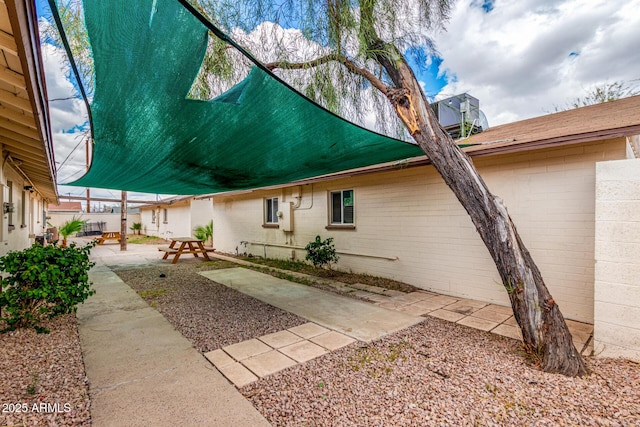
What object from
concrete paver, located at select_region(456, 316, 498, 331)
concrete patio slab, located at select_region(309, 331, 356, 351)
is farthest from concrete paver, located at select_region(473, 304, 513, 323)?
concrete patio slab, located at select_region(309, 331, 356, 351)

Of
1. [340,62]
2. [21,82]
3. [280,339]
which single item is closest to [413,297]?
[280,339]

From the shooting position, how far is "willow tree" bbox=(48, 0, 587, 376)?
2.92 meters

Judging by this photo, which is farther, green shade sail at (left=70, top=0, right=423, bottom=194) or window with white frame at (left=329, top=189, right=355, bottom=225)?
window with white frame at (left=329, top=189, right=355, bottom=225)

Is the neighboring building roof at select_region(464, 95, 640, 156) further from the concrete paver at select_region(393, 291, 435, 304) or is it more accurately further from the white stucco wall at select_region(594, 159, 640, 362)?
the concrete paver at select_region(393, 291, 435, 304)

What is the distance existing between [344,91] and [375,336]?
10.9ft

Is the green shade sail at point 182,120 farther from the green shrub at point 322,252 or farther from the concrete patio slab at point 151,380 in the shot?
the concrete patio slab at point 151,380

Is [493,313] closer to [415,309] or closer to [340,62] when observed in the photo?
[415,309]

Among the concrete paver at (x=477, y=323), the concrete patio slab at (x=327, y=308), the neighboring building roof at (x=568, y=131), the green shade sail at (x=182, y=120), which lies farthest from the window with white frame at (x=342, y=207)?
the concrete paver at (x=477, y=323)

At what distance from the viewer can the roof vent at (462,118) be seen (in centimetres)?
704

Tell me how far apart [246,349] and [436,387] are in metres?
1.93

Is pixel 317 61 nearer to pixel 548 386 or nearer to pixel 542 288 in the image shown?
pixel 542 288

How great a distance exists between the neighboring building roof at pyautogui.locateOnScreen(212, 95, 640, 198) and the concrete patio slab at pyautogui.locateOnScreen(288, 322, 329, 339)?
338 centimetres

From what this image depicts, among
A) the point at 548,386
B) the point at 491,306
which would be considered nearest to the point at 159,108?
the point at 548,386

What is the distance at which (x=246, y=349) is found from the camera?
330 centimetres
